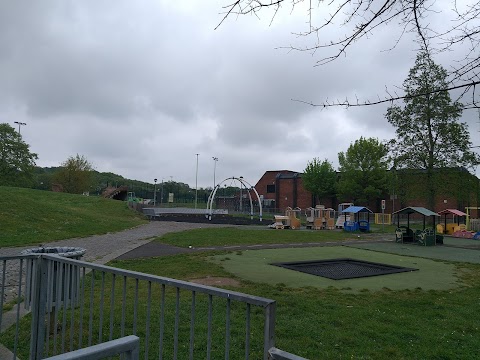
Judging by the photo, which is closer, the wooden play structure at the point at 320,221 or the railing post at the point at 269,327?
the railing post at the point at 269,327

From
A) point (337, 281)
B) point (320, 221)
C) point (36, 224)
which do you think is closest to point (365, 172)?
point (320, 221)

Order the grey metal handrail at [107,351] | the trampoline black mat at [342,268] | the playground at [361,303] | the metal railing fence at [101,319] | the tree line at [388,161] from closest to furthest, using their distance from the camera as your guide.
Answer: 1. the grey metal handrail at [107,351]
2. the metal railing fence at [101,319]
3. the playground at [361,303]
4. the trampoline black mat at [342,268]
5. the tree line at [388,161]

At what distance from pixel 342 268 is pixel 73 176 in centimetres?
6362

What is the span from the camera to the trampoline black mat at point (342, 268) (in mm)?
10271

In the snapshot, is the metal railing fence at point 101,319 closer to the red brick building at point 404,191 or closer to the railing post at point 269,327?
the railing post at point 269,327

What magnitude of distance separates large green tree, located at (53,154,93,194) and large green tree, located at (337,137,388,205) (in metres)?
43.1

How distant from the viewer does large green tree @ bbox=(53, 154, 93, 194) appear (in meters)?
66.8

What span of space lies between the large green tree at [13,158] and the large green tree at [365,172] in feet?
152

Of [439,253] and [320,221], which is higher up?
[320,221]

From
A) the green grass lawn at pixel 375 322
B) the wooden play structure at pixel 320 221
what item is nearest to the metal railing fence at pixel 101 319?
the green grass lawn at pixel 375 322

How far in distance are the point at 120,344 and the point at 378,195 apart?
175 ft

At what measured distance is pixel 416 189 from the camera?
34.6m

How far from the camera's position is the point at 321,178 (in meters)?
59.1

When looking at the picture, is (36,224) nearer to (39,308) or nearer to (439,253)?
(39,308)
